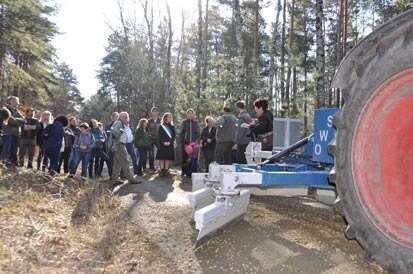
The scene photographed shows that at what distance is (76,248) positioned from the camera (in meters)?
4.19

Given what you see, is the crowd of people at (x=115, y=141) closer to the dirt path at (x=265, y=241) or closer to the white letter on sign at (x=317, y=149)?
the dirt path at (x=265, y=241)

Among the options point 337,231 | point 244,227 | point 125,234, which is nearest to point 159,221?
point 125,234

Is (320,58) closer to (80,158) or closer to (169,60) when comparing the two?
(80,158)

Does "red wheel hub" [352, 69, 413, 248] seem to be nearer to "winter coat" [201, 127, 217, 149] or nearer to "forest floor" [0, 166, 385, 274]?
"forest floor" [0, 166, 385, 274]

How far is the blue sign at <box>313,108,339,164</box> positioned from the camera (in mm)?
3938

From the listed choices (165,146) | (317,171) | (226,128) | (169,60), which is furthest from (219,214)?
(169,60)

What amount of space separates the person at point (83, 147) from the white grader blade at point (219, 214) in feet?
20.0

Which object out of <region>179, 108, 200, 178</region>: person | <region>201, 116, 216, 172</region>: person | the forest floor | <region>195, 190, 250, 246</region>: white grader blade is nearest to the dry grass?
the forest floor

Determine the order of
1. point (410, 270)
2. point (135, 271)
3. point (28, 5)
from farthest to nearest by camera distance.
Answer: point (28, 5) < point (135, 271) < point (410, 270)

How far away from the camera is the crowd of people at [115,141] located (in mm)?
8898

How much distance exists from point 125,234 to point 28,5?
13.0 metres

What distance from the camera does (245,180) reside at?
13.2ft

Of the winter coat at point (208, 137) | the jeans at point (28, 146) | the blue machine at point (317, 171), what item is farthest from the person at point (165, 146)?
the blue machine at point (317, 171)

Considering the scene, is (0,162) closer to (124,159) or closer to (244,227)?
(124,159)
